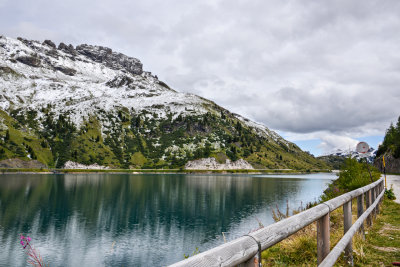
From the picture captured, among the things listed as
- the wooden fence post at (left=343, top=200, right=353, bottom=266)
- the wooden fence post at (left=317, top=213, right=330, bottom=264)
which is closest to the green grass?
the wooden fence post at (left=343, top=200, right=353, bottom=266)

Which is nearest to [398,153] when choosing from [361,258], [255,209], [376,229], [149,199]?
[255,209]

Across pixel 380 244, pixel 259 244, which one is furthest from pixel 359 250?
pixel 259 244

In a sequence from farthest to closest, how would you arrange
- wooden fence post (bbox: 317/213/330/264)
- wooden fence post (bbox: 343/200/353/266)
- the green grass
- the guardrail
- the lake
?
the lake, the green grass, wooden fence post (bbox: 343/200/353/266), wooden fence post (bbox: 317/213/330/264), the guardrail

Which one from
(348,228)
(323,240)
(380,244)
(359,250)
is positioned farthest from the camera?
(380,244)

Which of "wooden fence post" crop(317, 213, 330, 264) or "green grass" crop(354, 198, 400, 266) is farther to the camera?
"green grass" crop(354, 198, 400, 266)

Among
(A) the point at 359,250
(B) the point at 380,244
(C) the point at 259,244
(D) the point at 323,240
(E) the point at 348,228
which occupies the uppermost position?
(C) the point at 259,244

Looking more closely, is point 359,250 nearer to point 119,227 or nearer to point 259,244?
point 259,244

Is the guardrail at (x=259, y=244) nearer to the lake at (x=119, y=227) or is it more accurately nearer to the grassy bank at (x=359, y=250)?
the grassy bank at (x=359, y=250)

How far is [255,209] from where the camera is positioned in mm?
54375

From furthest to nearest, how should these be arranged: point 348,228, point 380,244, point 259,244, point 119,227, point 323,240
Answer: point 119,227, point 380,244, point 348,228, point 323,240, point 259,244

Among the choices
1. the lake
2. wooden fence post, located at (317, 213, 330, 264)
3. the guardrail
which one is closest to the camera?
the guardrail

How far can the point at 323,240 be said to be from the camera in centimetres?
567

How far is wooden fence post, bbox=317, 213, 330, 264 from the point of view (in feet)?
18.5

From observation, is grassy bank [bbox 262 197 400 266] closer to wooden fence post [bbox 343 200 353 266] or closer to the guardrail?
wooden fence post [bbox 343 200 353 266]
